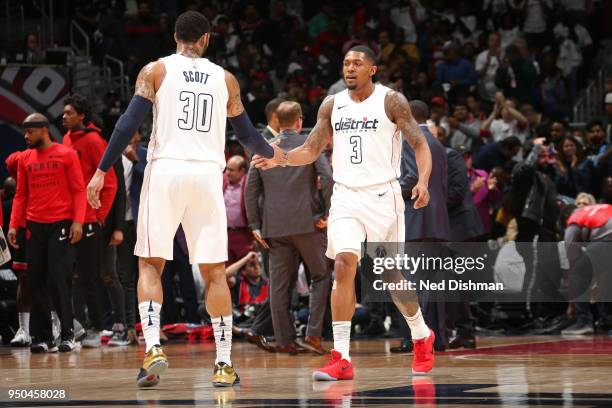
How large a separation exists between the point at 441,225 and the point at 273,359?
1840mm

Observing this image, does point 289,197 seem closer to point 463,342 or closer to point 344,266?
point 463,342

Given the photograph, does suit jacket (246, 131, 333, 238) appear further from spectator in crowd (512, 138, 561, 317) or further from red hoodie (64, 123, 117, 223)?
spectator in crowd (512, 138, 561, 317)

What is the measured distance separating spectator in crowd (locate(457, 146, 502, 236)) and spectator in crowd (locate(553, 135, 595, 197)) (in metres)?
0.74

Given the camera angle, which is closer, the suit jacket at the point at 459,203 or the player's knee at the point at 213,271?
the player's knee at the point at 213,271

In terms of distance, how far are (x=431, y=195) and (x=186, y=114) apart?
3542 mm

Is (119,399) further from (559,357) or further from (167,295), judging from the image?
(167,295)

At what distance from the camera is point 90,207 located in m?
11.9

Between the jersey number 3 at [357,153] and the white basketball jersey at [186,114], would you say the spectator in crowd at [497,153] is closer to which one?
the jersey number 3 at [357,153]

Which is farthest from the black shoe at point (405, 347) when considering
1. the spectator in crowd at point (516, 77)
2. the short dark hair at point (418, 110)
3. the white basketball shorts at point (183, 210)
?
the spectator in crowd at point (516, 77)

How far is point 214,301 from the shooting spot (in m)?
7.66

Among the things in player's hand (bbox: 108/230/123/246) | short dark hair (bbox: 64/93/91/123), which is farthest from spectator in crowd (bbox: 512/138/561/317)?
short dark hair (bbox: 64/93/91/123)

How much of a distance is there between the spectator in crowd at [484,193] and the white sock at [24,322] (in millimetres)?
5154

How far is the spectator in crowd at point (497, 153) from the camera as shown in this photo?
15.6 metres

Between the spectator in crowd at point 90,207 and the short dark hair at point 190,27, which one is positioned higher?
the short dark hair at point 190,27
